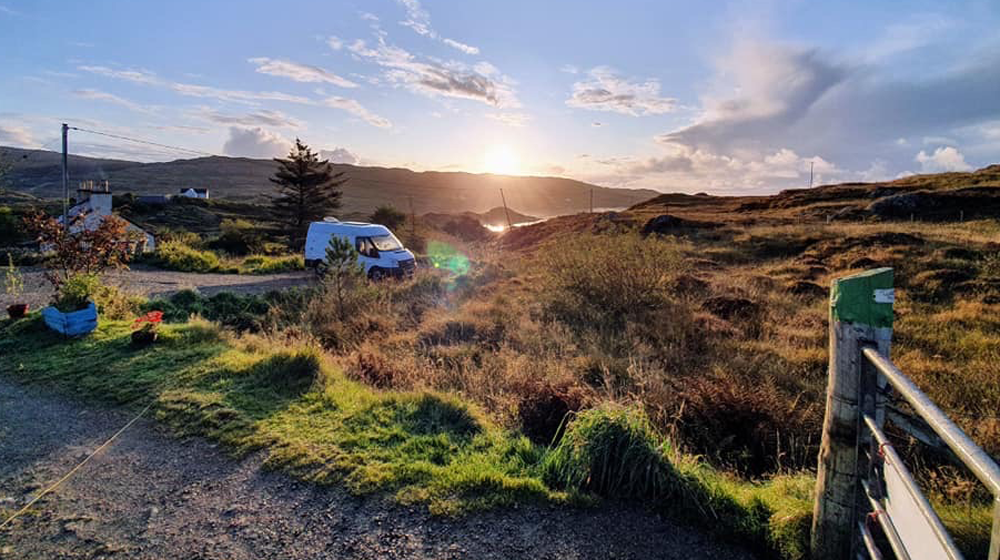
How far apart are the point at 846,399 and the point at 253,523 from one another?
3355 mm

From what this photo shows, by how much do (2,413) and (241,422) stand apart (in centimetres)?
248

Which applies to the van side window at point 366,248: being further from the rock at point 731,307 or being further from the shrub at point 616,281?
the rock at point 731,307

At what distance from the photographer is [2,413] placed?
455 centimetres

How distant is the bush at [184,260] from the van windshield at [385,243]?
763 centimetres

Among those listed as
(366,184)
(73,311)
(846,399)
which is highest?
(366,184)

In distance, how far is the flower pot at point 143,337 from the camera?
635 centimetres

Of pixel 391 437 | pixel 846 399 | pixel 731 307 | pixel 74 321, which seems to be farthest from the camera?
pixel 731 307

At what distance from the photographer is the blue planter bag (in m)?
6.73

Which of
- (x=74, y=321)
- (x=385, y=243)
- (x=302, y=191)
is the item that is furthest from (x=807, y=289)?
(x=302, y=191)

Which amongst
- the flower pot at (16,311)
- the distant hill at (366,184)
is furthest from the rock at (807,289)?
the distant hill at (366,184)

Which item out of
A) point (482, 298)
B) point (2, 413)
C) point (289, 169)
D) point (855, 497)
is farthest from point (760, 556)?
point (289, 169)

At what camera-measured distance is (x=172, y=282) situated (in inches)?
575

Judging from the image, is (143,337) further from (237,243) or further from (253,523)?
(237,243)

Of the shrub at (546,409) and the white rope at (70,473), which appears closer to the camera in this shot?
the white rope at (70,473)
